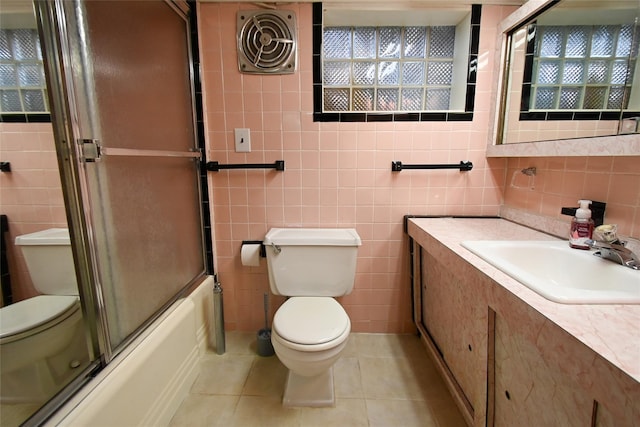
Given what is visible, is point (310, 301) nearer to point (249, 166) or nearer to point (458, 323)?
point (458, 323)

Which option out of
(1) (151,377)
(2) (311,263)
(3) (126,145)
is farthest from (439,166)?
(1) (151,377)

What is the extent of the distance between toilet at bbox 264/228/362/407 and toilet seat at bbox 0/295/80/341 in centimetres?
76

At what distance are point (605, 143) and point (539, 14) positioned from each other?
747 mm

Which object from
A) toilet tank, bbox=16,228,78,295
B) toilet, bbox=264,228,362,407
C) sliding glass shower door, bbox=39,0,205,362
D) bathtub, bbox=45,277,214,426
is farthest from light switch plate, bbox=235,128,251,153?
toilet tank, bbox=16,228,78,295

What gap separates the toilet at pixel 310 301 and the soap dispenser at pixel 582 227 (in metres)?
0.89

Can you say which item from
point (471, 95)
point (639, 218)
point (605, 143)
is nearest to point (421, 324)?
point (639, 218)

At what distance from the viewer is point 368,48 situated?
5.48 feet

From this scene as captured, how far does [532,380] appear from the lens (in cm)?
80

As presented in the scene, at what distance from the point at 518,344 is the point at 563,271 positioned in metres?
0.43

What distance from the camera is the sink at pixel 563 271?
72cm

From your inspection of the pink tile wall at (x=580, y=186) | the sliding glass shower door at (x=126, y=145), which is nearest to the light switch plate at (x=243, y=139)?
the sliding glass shower door at (x=126, y=145)

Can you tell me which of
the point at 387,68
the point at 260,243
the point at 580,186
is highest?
Answer: the point at 387,68

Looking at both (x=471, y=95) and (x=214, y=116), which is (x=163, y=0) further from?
(x=471, y=95)

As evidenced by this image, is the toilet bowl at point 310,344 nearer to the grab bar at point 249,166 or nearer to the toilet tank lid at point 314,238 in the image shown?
the toilet tank lid at point 314,238
